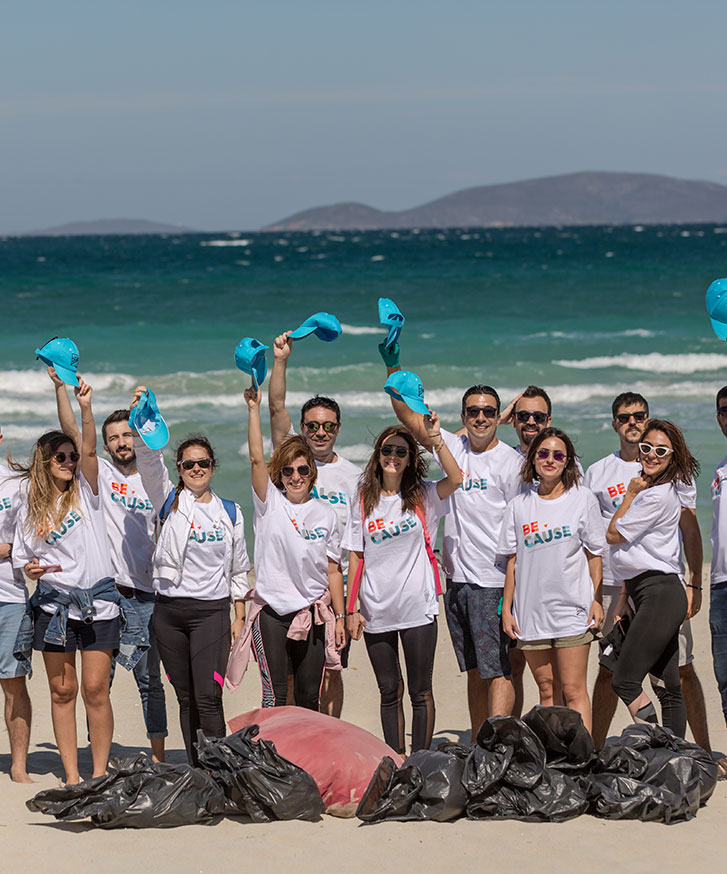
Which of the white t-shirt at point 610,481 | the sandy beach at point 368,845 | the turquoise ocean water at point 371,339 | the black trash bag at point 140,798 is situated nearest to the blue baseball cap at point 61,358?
the black trash bag at point 140,798

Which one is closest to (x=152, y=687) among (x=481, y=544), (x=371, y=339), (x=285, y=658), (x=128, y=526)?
(x=285, y=658)

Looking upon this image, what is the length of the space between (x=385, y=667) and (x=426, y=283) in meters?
37.1

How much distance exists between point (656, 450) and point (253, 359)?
187cm

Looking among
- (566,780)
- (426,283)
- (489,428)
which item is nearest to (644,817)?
(566,780)

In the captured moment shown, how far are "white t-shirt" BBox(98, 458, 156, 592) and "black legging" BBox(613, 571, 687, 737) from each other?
2.20m

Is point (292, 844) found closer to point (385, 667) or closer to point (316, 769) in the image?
point (316, 769)

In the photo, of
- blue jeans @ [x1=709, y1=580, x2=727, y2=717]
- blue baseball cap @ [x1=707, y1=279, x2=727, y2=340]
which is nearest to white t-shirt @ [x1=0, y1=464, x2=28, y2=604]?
blue jeans @ [x1=709, y1=580, x2=727, y2=717]

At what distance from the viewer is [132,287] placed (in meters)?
40.6

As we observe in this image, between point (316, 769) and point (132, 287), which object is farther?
point (132, 287)

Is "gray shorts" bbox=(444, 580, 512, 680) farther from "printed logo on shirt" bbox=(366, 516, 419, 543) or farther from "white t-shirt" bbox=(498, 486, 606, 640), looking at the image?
"printed logo on shirt" bbox=(366, 516, 419, 543)

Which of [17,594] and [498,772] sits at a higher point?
[17,594]

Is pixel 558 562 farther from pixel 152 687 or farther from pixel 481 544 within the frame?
pixel 152 687

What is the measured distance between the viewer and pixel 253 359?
5.27 meters

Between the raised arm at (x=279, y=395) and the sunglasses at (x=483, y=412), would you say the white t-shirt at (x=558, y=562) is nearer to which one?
the sunglasses at (x=483, y=412)
